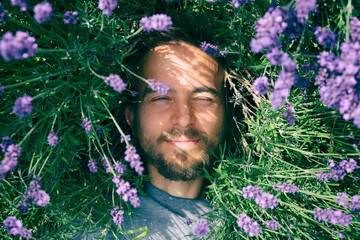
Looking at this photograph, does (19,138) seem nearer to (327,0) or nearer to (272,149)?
(272,149)

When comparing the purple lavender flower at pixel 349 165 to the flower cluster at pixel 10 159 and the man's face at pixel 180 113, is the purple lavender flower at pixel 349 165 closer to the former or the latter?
the man's face at pixel 180 113

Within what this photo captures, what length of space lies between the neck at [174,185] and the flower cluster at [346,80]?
143cm

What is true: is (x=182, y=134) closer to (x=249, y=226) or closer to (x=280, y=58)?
(x=249, y=226)

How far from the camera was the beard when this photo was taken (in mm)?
2285

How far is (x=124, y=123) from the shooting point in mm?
2660

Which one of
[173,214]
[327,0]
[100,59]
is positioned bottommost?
[173,214]

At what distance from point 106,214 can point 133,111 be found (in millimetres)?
861

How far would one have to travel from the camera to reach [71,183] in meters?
A: 2.26

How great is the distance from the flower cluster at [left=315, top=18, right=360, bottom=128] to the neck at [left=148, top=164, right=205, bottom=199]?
4.69 ft

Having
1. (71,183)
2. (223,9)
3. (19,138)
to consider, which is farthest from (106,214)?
(223,9)

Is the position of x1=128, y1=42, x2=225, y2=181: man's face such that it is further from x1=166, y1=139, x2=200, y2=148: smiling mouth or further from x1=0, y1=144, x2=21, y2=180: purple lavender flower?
x1=0, y1=144, x2=21, y2=180: purple lavender flower

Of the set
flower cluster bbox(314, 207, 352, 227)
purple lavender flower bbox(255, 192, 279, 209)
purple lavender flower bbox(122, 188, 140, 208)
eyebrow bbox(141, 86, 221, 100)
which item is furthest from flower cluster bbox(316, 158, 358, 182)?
purple lavender flower bbox(122, 188, 140, 208)

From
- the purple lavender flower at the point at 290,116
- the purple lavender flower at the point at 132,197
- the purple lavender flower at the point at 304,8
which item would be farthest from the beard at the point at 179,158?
the purple lavender flower at the point at 304,8

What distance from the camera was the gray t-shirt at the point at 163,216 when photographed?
229cm
